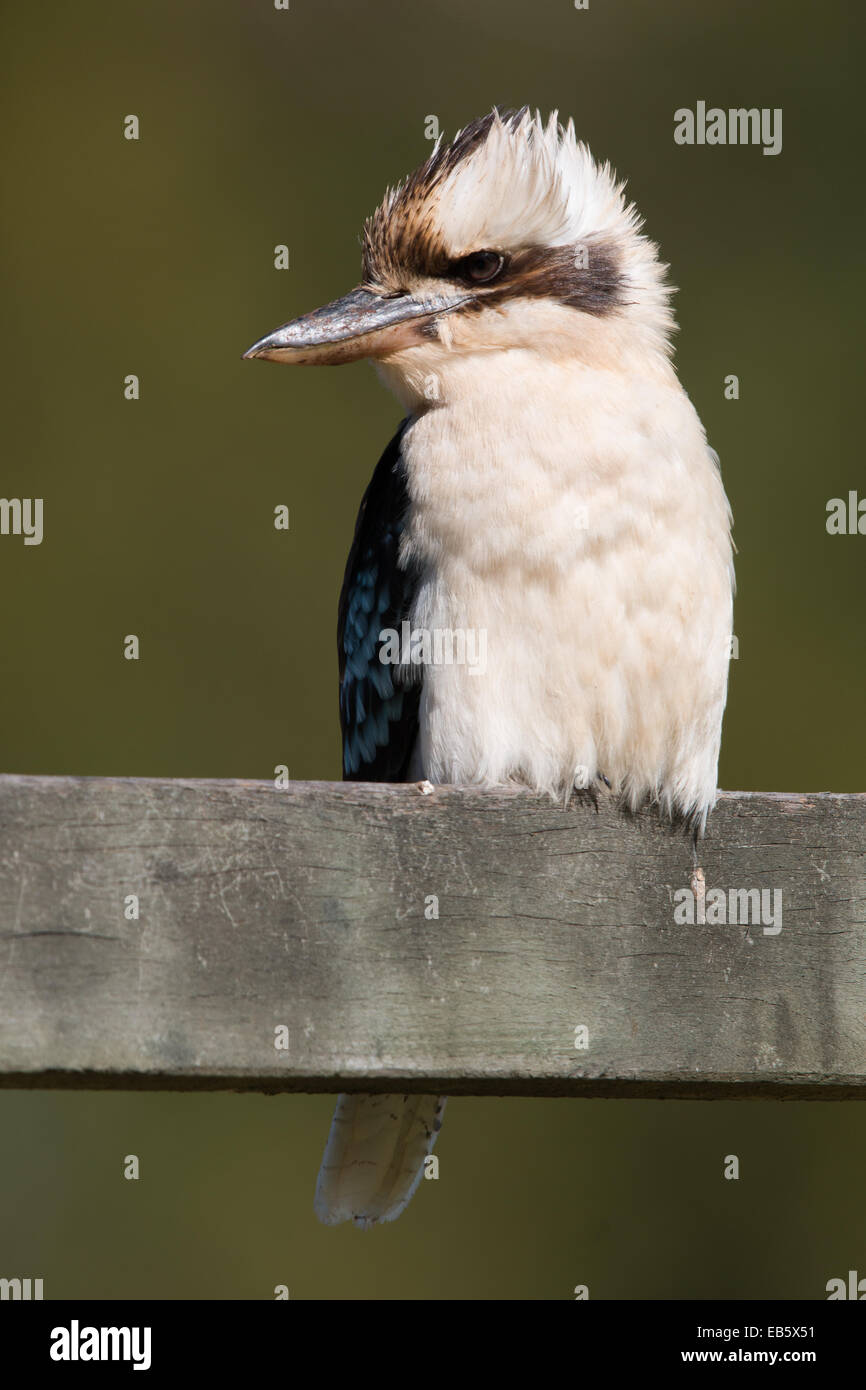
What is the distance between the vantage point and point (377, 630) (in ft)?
7.64

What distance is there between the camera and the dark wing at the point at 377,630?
225 cm

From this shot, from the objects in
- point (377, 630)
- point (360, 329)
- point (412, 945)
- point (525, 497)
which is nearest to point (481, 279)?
point (360, 329)

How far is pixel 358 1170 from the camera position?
214 cm

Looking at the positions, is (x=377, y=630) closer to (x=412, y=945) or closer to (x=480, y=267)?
(x=480, y=267)

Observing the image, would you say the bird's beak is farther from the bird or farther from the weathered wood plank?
the weathered wood plank

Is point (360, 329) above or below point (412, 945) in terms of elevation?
above

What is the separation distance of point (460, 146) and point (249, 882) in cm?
127

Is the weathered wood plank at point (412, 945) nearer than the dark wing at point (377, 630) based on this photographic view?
Yes

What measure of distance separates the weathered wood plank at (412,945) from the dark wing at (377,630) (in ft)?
2.63

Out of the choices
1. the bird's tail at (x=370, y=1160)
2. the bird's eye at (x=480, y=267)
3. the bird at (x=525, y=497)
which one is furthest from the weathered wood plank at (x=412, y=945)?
the bird's eye at (x=480, y=267)

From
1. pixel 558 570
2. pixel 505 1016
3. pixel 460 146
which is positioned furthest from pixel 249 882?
pixel 460 146

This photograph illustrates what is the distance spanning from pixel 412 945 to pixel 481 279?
111 centimetres

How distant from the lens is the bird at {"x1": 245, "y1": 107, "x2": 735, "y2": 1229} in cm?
201

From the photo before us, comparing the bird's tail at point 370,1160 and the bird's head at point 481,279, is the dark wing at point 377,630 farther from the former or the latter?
the bird's tail at point 370,1160
